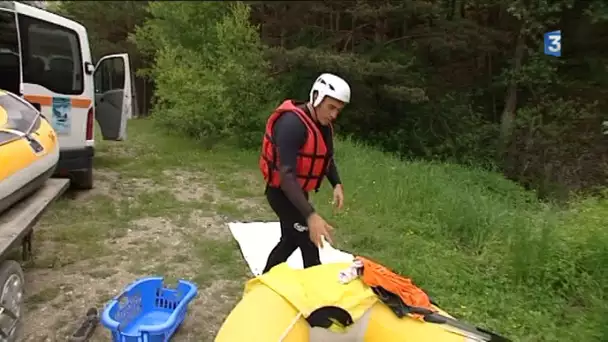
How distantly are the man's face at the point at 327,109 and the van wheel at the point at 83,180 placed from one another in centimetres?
432

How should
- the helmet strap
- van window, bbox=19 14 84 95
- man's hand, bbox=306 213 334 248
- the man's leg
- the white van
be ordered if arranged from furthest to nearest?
van window, bbox=19 14 84 95
the white van
the man's leg
the helmet strap
man's hand, bbox=306 213 334 248

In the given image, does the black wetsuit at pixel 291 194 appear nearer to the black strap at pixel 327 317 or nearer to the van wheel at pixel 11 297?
the black strap at pixel 327 317

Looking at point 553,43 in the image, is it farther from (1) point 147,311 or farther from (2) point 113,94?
(1) point 147,311

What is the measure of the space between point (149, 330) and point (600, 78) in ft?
39.6

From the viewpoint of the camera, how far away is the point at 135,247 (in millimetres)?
4793

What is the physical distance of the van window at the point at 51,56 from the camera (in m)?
5.67

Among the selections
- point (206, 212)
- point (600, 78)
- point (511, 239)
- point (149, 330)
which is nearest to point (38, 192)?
point (149, 330)

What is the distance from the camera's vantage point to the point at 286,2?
9859 millimetres

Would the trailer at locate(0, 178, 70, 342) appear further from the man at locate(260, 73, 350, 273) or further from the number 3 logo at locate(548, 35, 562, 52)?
the number 3 logo at locate(548, 35, 562, 52)

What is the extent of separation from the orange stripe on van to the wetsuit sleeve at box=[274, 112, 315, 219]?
12.7 feet

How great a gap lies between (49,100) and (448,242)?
4156 millimetres

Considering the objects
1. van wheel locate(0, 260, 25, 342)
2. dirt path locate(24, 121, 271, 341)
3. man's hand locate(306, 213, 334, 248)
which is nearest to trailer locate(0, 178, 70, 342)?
van wheel locate(0, 260, 25, 342)

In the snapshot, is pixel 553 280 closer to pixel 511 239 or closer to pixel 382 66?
pixel 511 239

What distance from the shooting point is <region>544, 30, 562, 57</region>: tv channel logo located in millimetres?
12152
